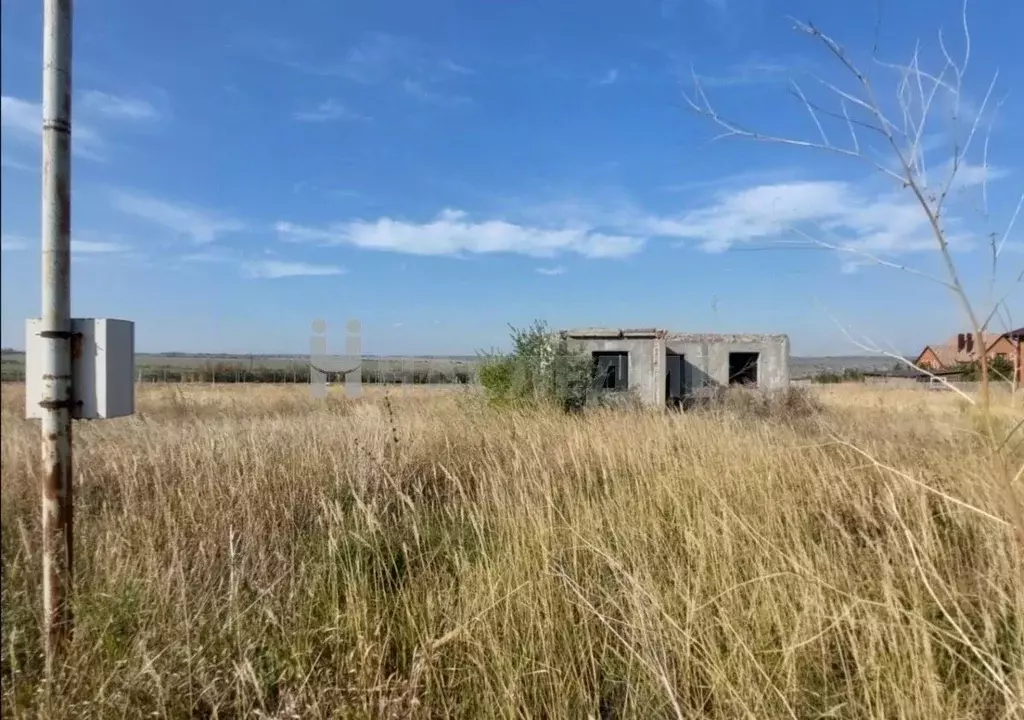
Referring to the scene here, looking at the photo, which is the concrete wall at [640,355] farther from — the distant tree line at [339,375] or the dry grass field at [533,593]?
the dry grass field at [533,593]

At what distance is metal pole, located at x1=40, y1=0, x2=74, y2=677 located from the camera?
6.48ft

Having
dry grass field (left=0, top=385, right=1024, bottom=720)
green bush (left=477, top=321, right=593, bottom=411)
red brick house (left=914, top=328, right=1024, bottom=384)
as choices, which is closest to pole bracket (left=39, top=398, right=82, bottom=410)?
dry grass field (left=0, top=385, right=1024, bottom=720)

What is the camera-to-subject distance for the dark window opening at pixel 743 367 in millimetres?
22969

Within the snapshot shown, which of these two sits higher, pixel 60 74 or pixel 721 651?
pixel 60 74

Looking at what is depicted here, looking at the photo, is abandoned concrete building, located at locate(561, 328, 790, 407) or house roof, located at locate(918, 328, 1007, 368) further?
abandoned concrete building, located at locate(561, 328, 790, 407)

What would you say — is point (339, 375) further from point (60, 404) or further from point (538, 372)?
point (60, 404)

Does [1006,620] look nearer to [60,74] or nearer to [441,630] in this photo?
[441,630]

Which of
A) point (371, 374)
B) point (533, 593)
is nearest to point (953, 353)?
point (533, 593)

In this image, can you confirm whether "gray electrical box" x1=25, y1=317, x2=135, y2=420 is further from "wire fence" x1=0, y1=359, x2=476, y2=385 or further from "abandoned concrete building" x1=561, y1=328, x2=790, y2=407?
"abandoned concrete building" x1=561, y1=328, x2=790, y2=407

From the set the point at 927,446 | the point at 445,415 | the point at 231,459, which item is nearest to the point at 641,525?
the point at 231,459

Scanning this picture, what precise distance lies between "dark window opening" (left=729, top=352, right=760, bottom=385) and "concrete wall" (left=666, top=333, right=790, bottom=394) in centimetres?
29

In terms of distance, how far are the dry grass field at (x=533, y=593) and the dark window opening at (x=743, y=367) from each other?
63.8 feet

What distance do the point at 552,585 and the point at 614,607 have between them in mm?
296

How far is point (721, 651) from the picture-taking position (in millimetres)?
2246
